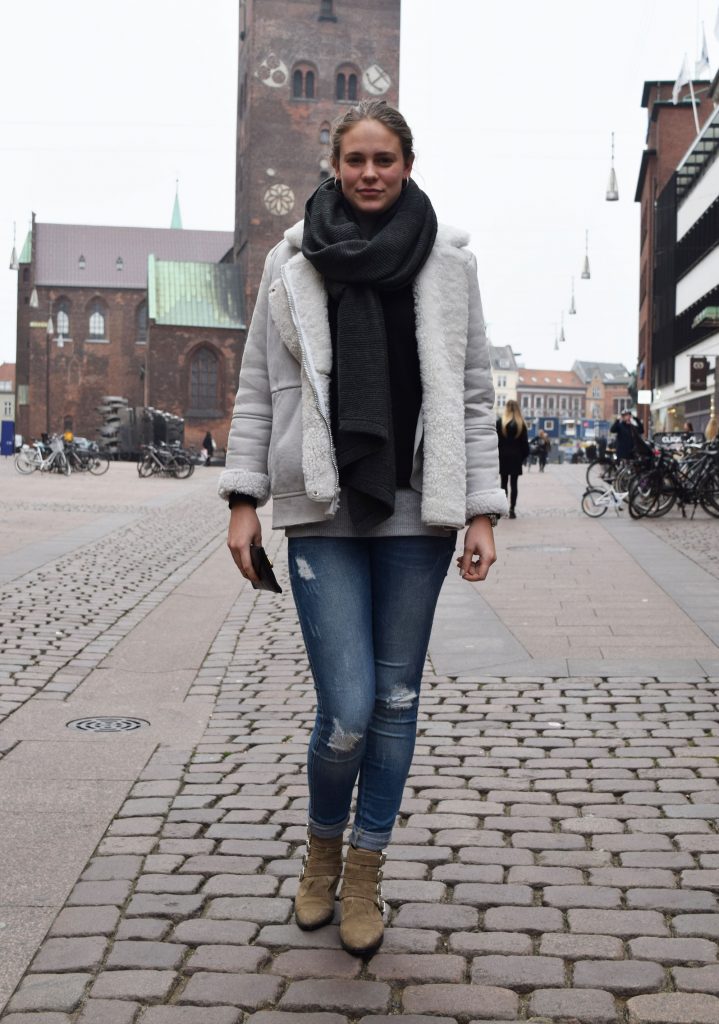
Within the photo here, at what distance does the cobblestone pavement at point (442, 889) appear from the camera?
3039 mm

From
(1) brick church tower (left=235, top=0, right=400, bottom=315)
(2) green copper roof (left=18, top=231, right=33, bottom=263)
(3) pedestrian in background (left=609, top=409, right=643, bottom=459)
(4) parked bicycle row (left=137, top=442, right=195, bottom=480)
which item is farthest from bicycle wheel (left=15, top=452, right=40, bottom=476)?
(2) green copper roof (left=18, top=231, right=33, bottom=263)

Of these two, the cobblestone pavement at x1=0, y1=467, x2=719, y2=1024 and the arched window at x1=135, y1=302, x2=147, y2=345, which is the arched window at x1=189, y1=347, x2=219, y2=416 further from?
the cobblestone pavement at x1=0, y1=467, x2=719, y2=1024

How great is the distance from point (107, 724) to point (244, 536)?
2.82m

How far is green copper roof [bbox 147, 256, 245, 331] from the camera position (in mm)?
71438

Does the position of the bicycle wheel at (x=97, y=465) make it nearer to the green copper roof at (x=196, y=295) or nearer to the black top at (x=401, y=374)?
the green copper roof at (x=196, y=295)

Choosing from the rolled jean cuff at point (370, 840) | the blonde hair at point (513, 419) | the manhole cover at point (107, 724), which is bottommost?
the manhole cover at point (107, 724)

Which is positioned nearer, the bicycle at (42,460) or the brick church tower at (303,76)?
the bicycle at (42,460)

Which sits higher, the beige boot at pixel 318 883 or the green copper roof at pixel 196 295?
the green copper roof at pixel 196 295

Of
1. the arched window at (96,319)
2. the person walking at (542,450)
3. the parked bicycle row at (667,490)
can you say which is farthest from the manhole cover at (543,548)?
the arched window at (96,319)

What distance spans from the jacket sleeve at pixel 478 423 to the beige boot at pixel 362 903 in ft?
2.98

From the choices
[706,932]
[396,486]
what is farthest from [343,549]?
[706,932]

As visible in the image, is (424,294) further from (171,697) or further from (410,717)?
(171,697)

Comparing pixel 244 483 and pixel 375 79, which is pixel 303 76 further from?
pixel 244 483

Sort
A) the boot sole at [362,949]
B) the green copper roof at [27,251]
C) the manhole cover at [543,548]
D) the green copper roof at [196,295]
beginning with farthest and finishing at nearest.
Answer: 1. the green copper roof at [27,251]
2. the green copper roof at [196,295]
3. the manhole cover at [543,548]
4. the boot sole at [362,949]
